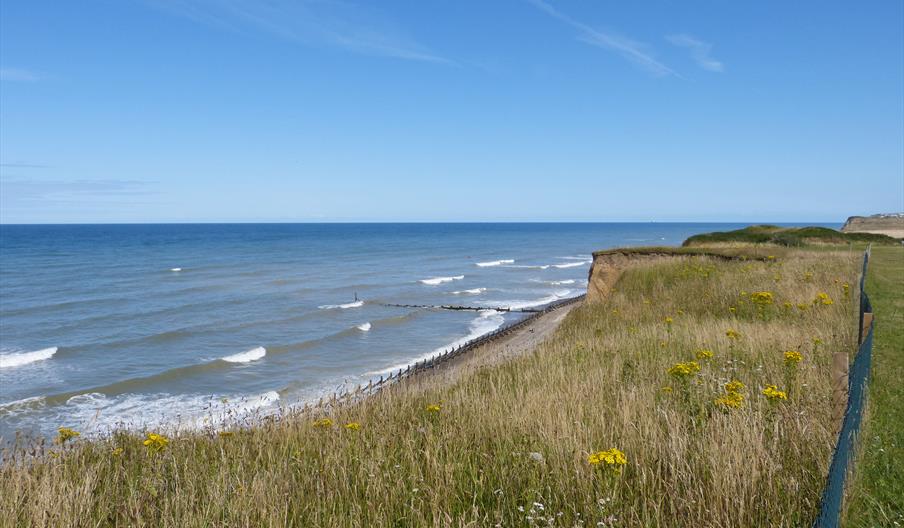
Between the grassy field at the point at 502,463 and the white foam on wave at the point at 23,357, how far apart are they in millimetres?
20797

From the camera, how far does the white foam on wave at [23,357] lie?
23.0 meters

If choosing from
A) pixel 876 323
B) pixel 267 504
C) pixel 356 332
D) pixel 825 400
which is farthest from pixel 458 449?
pixel 356 332

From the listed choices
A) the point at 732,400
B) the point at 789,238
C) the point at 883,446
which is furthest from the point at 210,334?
the point at 789,238

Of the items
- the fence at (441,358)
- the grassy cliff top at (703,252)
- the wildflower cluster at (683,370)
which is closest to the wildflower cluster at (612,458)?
the wildflower cluster at (683,370)

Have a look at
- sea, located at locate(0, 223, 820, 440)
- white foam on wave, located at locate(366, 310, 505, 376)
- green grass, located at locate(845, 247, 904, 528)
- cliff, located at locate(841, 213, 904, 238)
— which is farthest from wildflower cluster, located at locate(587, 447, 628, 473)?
cliff, located at locate(841, 213, 904, 238)

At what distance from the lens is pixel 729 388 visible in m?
5.77

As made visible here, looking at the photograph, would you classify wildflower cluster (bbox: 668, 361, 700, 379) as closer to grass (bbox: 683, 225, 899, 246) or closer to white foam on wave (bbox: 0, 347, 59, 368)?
white foam on wave (bbox: 0, 347, 59, 368)

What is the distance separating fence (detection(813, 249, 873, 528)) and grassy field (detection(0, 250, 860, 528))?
213mm

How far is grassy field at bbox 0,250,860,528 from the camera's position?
421 centimetres

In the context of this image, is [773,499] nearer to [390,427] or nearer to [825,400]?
[825,400]

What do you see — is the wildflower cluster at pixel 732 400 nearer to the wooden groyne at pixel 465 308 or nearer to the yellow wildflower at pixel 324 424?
the yellow wildflower at pixel 324 424

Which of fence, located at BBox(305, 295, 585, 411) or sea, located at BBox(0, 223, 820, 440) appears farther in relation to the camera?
sea, located at BBox(0, 223, 820, 440)

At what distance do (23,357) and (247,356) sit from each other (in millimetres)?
9024

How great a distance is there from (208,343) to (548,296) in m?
26.5
